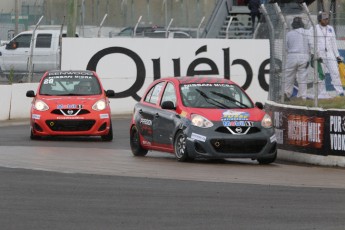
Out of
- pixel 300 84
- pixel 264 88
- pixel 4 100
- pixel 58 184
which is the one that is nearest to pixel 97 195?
pixel 58 184

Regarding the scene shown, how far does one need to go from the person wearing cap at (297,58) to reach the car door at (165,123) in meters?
2.17

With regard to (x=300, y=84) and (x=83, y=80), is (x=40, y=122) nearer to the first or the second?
(x=83, y=80)

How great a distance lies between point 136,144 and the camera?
20.1 meters

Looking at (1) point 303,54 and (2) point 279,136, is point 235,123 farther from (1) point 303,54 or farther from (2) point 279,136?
(1) point 303,54

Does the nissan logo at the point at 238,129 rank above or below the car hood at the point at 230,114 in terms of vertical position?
below

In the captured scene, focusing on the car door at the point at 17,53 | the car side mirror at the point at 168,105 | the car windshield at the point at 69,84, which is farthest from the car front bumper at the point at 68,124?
the car door at the point at 17,53

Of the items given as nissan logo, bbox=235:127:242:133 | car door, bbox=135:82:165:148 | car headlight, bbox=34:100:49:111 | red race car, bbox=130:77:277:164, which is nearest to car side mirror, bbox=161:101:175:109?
red race car, bbox=130:77:277:164

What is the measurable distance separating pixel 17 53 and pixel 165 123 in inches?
879

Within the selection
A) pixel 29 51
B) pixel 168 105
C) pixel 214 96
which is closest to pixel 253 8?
pixel 29 51

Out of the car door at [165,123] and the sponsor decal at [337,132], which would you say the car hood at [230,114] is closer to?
the car door at [165,123]

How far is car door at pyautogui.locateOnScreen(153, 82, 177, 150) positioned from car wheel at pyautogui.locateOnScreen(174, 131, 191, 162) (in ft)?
0.54

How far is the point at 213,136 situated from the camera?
59.0 ft

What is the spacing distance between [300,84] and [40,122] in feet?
19.2

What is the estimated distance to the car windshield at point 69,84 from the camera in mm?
24531
